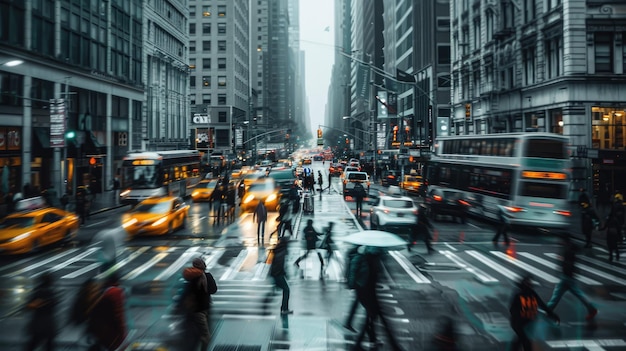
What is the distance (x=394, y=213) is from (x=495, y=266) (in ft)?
18.7

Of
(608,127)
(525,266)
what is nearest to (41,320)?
(525,266)

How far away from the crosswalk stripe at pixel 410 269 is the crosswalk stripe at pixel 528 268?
3338mm

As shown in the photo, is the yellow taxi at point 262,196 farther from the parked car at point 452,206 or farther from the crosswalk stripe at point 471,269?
the crosswalk stripe at point 471,269

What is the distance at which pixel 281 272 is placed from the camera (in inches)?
412

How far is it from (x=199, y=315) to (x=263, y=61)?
189 metres

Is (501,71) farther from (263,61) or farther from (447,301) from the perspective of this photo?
(263,61)

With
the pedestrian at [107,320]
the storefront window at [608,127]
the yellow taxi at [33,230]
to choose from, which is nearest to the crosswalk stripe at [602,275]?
the pedestrian at [107,320]

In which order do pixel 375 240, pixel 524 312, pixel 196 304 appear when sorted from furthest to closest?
pixel 375 240
pixel 196 304
pixel 524 312

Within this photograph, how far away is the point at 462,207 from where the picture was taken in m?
26.9

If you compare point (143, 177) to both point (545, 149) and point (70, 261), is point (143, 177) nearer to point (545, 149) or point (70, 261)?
point (70, 261)

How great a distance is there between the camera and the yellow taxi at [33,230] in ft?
55.9

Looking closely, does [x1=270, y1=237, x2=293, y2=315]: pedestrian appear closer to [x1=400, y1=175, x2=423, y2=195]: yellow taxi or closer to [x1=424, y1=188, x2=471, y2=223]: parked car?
[x1=424, y1=188, x2=471, y2=223]: parked car

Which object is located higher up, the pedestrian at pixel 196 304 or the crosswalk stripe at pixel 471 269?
the pedestrian at pixel 196 304

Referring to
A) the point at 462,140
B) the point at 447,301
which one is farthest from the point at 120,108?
the point at 447,301
